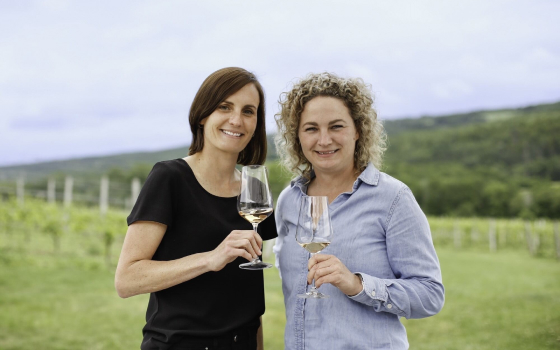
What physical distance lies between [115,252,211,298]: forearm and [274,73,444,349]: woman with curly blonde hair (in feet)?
1.57

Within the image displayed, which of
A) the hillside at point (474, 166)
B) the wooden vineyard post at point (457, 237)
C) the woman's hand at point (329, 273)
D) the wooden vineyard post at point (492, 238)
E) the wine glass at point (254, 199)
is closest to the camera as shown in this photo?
the woman's hand at point (329, 273)

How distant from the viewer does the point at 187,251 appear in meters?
Answer: 2.32

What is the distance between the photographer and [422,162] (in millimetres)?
70125

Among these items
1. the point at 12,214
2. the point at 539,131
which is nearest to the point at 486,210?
the point at 539,131

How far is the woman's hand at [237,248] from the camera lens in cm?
202

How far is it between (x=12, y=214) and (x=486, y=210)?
4762 centimetres

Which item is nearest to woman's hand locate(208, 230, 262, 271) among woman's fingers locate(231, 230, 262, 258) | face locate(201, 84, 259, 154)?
woman's fingers locate(231, 230, 262, 258)

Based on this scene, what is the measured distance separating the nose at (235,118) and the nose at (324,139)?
378mm

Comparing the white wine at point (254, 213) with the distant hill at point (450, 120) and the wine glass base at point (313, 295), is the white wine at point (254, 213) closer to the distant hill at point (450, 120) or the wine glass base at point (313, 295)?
the wine glass base at point (313, 295)

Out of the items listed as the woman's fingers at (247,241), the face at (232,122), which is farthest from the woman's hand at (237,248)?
the face at (232,122)

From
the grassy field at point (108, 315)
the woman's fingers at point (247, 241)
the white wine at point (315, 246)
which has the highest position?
the woman's fingers at point (247, 241)

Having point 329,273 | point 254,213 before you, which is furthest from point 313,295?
point 254,213

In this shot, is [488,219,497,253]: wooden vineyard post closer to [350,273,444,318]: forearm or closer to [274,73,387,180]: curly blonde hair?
[274,73,387,180]: curly blonde hair

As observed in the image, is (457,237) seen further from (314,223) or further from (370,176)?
(314,223)
